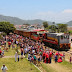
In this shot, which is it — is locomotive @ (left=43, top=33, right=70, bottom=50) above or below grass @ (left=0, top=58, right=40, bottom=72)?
above

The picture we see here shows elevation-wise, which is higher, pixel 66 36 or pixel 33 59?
pixel 66 36

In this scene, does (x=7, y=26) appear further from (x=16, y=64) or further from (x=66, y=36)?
(x=16, y=64)

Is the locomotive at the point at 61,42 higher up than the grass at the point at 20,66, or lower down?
higher up

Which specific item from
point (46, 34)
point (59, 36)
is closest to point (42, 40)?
point (46, 34)

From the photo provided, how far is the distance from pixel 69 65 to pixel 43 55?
3.32 meters

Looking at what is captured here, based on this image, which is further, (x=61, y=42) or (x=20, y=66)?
(x=61, y=42)

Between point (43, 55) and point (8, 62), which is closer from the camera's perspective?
point (8, 62)

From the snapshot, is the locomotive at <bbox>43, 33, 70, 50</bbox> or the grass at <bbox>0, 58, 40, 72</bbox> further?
the locomotive at <bbox>43, 33, 70, 50</bbox>

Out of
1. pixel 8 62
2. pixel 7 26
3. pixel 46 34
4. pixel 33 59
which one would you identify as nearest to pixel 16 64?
pixel 8 62

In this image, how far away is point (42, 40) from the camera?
29.9 m

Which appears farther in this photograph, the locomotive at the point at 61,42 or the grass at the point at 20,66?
the locomotive at the point at 61,42

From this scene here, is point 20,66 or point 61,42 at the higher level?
point 61,42

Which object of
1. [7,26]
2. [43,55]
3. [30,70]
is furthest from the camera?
[7,26]

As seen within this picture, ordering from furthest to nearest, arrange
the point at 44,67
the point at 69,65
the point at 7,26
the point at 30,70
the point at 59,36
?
the point at 7,26
the point at 59,36
the point at 69,65
the point at 44,67
the point at 30,70
